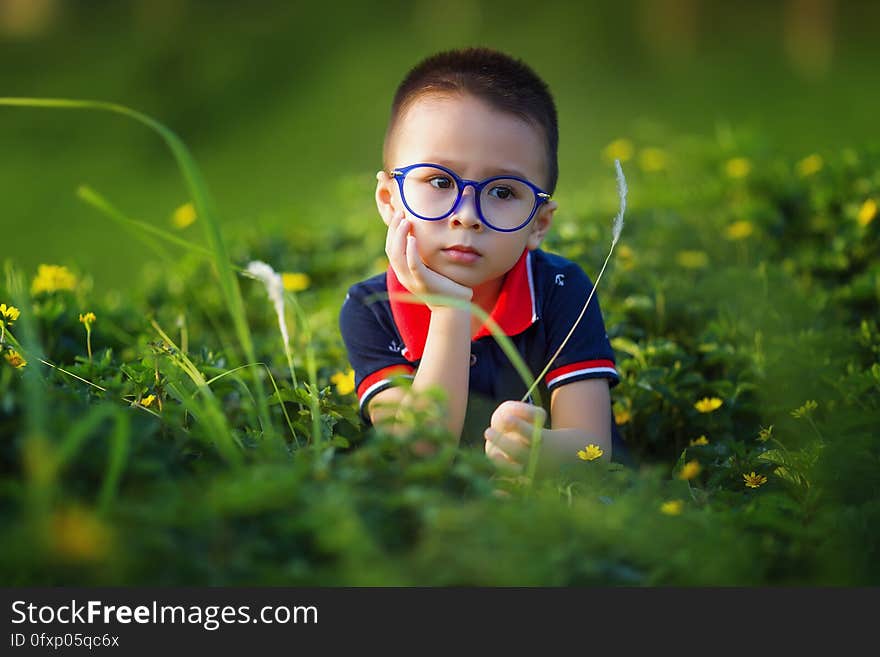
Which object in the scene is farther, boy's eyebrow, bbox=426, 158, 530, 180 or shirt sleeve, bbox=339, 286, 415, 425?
shirt sleeve, bbox=339, 286, 415, 425

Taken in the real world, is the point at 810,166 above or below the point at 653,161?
below

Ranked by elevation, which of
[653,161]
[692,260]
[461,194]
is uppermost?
[653,161]

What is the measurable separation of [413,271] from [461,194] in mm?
191

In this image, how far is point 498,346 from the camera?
2.30m

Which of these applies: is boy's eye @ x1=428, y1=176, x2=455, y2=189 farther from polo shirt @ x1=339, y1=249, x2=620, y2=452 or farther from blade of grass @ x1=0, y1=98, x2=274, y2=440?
blade of grass @ x1=0, y1=98, x2=274, y2=440

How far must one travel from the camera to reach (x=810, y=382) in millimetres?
2602

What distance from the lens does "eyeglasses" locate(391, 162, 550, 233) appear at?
2.07m

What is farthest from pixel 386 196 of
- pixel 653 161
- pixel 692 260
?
pixel 653 161

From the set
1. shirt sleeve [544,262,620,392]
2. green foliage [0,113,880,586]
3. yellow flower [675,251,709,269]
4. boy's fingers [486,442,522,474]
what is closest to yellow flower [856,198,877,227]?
green foliage [0,113,880,586]

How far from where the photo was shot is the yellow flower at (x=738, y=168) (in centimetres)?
415

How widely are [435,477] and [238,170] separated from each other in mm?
5610

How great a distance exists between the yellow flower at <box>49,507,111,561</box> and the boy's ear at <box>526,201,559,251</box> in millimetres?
1216

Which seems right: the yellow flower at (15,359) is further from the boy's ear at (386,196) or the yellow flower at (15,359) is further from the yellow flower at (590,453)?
the yellow flower at (590,453)

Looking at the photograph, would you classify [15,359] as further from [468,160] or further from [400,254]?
[468,160]
